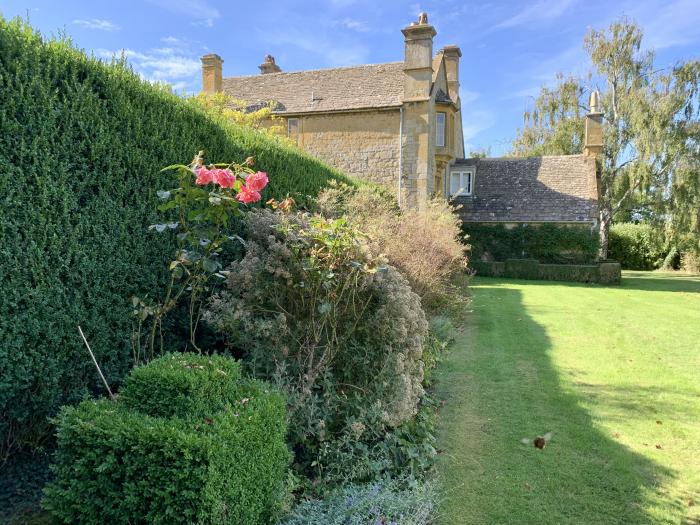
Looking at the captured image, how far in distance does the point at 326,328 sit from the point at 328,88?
2002cm

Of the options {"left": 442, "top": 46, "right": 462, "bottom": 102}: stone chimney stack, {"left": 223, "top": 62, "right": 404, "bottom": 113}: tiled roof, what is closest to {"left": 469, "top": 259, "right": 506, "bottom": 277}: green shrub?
{"left": 223, "top": 62, "right": 404, "bottom": 113}: tiled roof

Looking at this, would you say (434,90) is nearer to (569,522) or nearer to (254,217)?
(254,217)

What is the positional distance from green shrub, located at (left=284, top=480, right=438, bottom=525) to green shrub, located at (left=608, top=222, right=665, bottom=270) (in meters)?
33.4

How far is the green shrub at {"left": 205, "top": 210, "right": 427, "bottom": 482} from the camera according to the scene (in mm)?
3607

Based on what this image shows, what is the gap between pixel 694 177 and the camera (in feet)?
72.9

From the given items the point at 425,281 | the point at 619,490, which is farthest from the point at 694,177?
the point at 619,490

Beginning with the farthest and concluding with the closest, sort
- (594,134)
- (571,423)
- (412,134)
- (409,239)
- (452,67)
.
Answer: (594,134) < (452,67) < (412,134) < (409,239) < (571,423)

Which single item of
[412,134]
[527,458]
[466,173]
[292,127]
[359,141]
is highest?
[292,127]

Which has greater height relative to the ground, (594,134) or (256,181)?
(594,134)

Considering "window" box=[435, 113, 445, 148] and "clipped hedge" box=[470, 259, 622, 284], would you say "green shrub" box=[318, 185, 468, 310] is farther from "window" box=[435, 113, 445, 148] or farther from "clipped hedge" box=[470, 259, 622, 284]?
"window" box=[435, 113, 445, 148]

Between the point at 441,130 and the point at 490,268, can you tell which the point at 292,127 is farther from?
the point at 490,268

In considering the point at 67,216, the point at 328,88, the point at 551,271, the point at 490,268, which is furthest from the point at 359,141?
the point at 67,216

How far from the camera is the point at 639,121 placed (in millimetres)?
23219

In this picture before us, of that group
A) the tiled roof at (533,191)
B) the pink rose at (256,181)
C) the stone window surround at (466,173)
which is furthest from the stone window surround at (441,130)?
the pink rose at (256,181)
